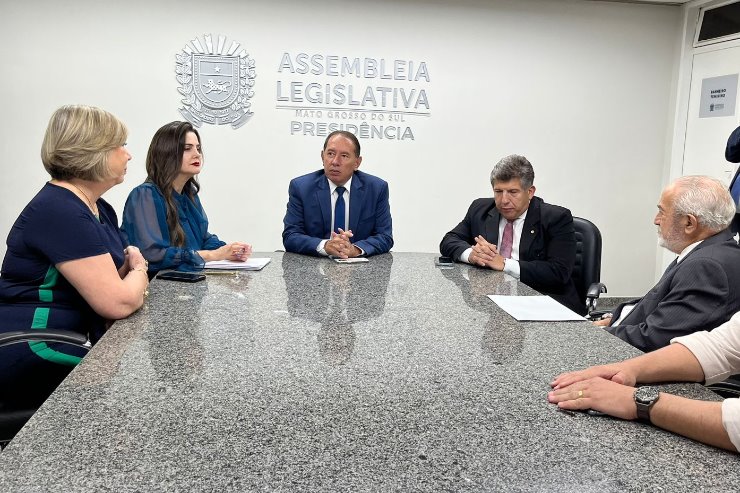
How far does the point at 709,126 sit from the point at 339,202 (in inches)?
154

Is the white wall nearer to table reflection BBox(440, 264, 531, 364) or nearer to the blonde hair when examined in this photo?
table reflection BBox(440, 264, 531, 364)

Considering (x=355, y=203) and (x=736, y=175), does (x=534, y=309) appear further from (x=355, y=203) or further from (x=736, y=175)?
(x=736, y=175)

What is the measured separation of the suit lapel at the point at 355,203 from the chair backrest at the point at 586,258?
52.5 inches

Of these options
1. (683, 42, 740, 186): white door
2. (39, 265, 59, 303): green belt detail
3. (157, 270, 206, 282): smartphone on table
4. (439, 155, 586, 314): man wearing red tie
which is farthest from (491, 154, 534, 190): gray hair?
(683, 42, 740, 186): white door

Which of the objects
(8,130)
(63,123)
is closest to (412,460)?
(63,123)

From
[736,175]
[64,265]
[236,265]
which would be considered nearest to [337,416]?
[64,265]

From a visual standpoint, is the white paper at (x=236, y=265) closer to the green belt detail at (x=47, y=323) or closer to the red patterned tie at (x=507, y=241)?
the green belt detail at (x=47, y=323)

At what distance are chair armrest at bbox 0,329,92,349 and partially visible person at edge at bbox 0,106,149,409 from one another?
0.04 meters

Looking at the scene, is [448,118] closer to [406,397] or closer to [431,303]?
→ [431,303]

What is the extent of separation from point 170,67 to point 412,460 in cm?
502

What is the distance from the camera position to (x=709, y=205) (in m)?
2.25

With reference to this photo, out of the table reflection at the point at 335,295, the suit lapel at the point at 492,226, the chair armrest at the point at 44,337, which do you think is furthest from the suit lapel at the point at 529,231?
the chair armrest at the point at 44,337

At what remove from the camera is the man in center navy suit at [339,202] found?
371 centimetres

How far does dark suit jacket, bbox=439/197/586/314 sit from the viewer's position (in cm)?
329
